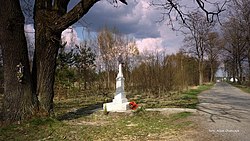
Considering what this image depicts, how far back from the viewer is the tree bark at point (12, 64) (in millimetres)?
9289

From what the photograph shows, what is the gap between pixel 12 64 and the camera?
932 cm

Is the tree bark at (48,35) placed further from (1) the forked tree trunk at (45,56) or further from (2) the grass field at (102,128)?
(2) the grass field at (102,128)

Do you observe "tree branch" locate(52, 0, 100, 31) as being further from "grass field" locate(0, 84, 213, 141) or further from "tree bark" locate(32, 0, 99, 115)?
"grass field" locate(0, 84, 213, 141)

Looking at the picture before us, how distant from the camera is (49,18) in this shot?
9820mm

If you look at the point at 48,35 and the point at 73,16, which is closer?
the point at 73,16

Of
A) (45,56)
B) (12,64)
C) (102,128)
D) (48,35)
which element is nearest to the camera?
(102,128)

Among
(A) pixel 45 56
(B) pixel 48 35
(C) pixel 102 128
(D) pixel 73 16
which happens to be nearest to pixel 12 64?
(A) pixel 45 56

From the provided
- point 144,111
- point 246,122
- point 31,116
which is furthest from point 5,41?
point 246,122

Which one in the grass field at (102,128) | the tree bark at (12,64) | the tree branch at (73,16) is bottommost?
the grass field at (102,128)

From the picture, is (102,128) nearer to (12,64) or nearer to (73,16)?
(12,64)

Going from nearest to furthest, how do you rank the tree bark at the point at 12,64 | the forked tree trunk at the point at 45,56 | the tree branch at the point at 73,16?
the tree bark at the point at 12,64
the tree branch at the point at 73,16
the forked tree trunk at the point at 45,56

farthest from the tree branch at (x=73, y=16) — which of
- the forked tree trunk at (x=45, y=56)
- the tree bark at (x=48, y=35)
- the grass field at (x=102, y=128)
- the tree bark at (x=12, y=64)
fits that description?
the grass field at (x=102, y=128)

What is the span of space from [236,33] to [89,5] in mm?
40458

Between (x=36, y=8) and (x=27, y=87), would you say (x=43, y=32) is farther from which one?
(x=27, y=87)
